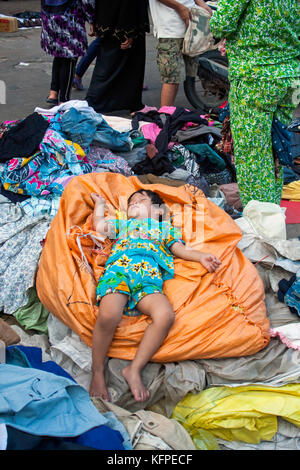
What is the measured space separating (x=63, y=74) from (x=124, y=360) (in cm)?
374

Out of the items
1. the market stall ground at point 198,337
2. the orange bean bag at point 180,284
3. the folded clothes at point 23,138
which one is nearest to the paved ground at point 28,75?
the folded clothes at point 23,138

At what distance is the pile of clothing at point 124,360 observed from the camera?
1.72 meters

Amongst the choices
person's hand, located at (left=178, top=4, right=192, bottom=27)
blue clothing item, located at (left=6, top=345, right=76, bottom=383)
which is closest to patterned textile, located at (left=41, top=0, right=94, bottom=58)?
person's hand, located at (left=178, top=4, right=192, bottom=27)

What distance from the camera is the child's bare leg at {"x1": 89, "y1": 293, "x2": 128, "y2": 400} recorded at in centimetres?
232

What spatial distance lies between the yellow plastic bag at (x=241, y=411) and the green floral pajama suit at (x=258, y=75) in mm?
1692

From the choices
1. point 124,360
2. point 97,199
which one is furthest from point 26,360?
point 97,199

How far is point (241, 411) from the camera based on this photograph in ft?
7.39

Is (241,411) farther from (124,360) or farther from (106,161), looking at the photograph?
(106,161)

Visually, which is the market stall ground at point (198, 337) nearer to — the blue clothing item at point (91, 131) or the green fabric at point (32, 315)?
the green fabric at point (32, 315)

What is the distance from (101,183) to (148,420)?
1.69 m

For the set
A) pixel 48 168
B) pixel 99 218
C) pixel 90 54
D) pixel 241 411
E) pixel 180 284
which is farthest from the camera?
pixel 90 54

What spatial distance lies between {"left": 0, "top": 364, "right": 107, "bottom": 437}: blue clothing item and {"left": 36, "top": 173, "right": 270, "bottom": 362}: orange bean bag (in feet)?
2.35

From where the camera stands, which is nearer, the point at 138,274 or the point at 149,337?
the point at 149,337

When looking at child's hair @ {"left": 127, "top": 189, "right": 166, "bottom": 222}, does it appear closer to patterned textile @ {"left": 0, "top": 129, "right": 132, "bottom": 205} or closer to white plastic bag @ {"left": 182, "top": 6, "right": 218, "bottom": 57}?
patterned textile @ {"left": 0, "top": 129, "right": 132, "bottom": 205}
